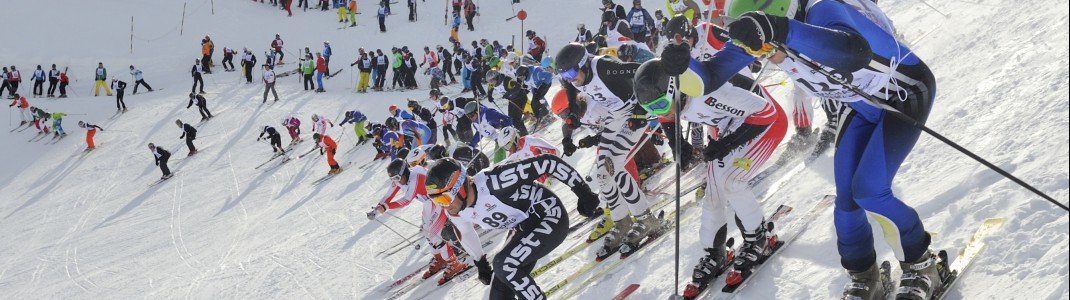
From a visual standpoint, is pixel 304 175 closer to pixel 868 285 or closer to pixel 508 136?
pixel 508 136

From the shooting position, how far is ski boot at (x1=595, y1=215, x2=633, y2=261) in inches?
332

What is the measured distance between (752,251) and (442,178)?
225 cm

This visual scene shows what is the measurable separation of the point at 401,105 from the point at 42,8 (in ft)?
66.3

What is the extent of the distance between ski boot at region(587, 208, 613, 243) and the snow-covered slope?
44cm

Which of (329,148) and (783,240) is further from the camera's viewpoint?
(329,148)

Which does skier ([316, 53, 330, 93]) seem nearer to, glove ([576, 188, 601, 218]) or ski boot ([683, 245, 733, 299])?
glove ([576, 188, 601, 218])

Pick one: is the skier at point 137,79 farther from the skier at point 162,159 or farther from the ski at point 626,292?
the ski at point 626,292

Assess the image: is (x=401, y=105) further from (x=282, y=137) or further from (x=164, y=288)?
(x=164, y=288)

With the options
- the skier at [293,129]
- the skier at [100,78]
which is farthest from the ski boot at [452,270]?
the skier at [100,78]

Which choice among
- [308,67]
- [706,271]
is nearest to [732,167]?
[706,271]

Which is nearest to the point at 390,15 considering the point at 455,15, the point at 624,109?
the point at 455,15

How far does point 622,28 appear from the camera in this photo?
16703 mm

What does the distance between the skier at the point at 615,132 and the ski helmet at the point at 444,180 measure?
169 cm

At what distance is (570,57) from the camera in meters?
7.96
